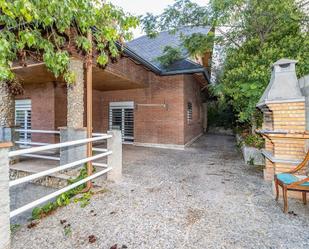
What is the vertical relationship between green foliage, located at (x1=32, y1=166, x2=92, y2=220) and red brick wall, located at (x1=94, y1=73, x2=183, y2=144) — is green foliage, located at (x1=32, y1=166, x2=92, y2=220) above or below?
below

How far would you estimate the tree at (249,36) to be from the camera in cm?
568

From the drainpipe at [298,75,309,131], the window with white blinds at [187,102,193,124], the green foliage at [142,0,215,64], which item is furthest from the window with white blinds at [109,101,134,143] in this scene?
the drainpipe at [298,75,309,131]

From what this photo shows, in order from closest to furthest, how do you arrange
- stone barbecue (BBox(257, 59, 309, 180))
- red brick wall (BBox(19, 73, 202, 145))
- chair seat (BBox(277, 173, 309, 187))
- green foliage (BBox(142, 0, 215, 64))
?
chair seat (BBox(277, 173, 309, 187)), stone barbecue (BBox(257, 59, 309, 180)), green foliage (BBox(142, 0, 215, 64)), red brick wall (BBox(19, 73, 202, 145))

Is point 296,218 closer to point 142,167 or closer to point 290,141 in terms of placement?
point 290,141

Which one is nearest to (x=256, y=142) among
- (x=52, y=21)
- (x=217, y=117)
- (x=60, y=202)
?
(x=60, y=202)

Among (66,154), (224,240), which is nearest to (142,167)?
(66,154)

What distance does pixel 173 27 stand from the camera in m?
7.48

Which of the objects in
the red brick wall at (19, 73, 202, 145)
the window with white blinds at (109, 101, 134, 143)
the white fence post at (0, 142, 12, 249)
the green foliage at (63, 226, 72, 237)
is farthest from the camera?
the window with white blinds at (109, 101, 134, 143)

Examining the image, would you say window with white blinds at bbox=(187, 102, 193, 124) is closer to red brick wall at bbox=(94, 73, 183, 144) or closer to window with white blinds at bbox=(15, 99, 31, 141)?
red brick wall at bbox=(94, 73, 183, 144)

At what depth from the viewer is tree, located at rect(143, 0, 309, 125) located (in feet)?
18.6

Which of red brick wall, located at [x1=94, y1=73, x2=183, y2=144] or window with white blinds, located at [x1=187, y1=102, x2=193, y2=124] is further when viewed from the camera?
window with white blinds, located at [x1=187, y1=102, x2=193, y2=124]

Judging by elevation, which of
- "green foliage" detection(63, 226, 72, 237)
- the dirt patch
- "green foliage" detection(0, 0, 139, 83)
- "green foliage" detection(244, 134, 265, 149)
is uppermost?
"green foliage" detection(0, 0, 139, 83)

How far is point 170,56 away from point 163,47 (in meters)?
1.32

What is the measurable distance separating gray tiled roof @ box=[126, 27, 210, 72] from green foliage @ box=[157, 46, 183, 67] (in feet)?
0.66
